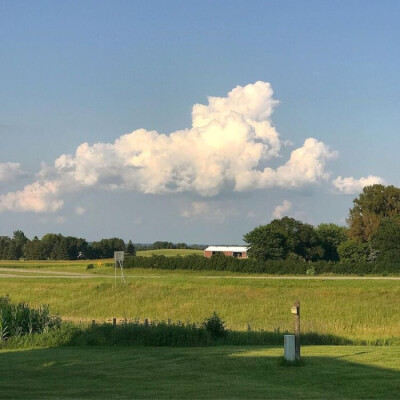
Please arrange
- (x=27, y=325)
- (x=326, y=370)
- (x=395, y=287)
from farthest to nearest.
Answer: (x=395, y=287)
(x=27, y=325)
(x=326, y=370)

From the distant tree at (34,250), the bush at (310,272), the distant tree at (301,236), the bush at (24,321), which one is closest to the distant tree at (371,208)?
the distant tree at (301,236)

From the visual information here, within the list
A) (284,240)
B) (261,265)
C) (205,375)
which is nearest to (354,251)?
(284,240)

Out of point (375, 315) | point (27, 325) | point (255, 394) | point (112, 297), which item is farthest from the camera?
point (112, 297)

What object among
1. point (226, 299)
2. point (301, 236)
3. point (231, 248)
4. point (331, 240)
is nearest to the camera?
point (226, 299)

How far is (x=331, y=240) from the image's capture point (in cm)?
10700

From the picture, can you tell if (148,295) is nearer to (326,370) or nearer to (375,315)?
(375,315)

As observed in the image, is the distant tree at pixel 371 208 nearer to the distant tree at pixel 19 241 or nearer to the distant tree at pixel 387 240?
the distant tree at pixel 387 240

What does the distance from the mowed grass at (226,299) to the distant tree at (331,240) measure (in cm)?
4863

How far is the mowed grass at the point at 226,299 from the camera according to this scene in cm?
4316

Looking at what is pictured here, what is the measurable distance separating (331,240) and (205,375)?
317 feet

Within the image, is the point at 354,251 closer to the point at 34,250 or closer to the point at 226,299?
the point at 226,299

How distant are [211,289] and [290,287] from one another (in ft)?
20.5

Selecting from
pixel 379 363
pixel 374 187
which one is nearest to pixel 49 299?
pixel 379 363

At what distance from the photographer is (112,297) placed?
54.6m
